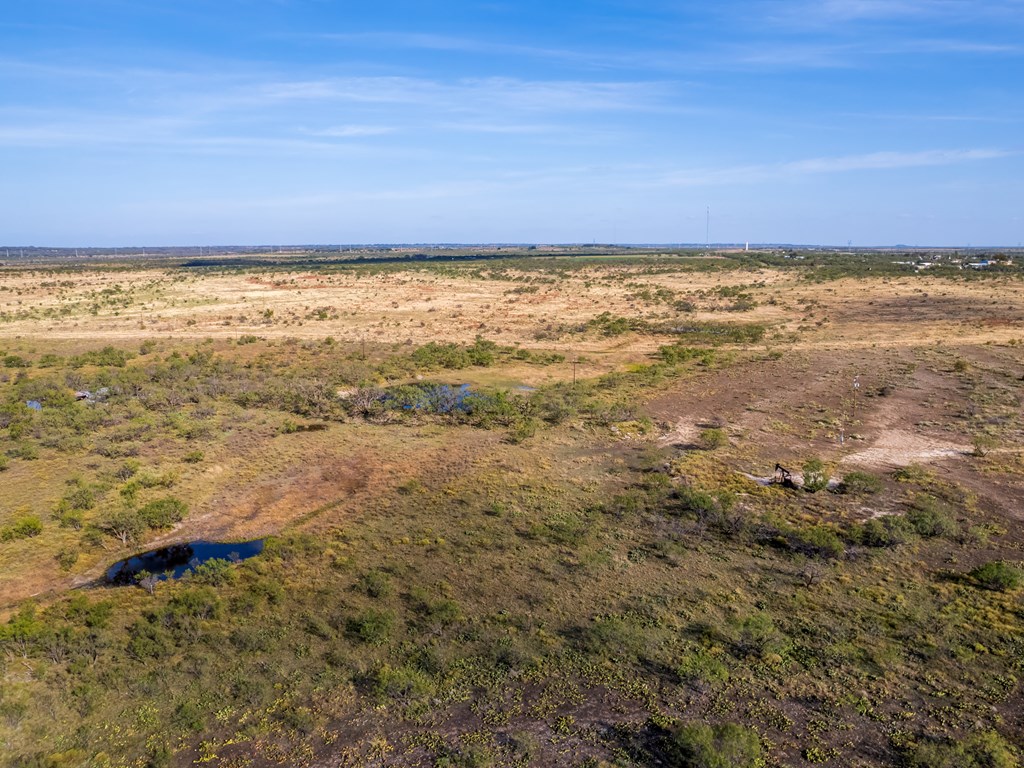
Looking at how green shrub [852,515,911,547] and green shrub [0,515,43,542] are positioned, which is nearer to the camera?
green shrub [852,515,911,547]

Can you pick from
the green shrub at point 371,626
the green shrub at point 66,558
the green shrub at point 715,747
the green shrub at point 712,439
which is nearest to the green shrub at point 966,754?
the green shrub at point 715,747

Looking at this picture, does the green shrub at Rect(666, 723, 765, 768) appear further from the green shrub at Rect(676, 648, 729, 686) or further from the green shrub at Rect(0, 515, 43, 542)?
the green shrub at Rect(0, 515, 43, 542)

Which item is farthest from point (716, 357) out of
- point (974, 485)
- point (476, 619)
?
point (476, 619)

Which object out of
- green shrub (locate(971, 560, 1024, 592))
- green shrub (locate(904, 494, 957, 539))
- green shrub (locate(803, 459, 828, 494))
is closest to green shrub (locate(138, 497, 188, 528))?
green shrub (locate(803, 459, 828, 494))

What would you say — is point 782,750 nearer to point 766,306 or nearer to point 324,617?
point 324,617

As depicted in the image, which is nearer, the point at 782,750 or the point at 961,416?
the point at 782,750

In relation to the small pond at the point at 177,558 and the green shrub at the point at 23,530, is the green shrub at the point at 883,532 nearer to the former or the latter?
the small pond at the point at 177,558
